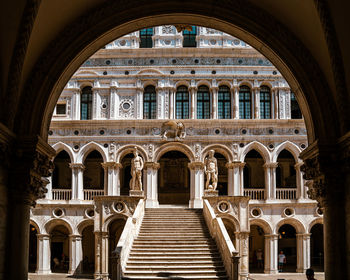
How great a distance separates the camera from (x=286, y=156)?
39406 millimetres

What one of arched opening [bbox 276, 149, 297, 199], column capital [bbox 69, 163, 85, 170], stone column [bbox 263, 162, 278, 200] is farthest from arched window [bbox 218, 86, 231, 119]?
column capital [bbox 69, 163, 85, 170]

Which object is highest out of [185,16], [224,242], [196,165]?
[185,16]

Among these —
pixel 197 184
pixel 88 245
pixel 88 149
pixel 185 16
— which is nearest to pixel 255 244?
pixel 197 184

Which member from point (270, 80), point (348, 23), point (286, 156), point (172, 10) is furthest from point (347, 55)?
point (286, 156)

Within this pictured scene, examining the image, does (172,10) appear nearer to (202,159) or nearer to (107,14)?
(107,14)

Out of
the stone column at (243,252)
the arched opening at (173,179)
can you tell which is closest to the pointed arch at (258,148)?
the arched opening at (173,179)

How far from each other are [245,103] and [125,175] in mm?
9884

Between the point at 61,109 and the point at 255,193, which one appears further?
the point at 255,193

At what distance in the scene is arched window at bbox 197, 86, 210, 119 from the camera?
3609cm

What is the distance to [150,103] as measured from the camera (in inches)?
1436

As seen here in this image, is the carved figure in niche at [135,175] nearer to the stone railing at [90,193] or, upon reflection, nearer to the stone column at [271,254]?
the stone railing at [90,193]

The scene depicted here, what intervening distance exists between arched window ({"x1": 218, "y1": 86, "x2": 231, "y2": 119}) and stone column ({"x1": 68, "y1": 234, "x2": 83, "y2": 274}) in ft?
39.0

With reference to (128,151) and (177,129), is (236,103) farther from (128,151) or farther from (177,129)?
(128,151)

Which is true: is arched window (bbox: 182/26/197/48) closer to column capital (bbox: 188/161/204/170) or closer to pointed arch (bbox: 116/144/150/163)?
pointed arch (bbox: 116/144/150/163)
